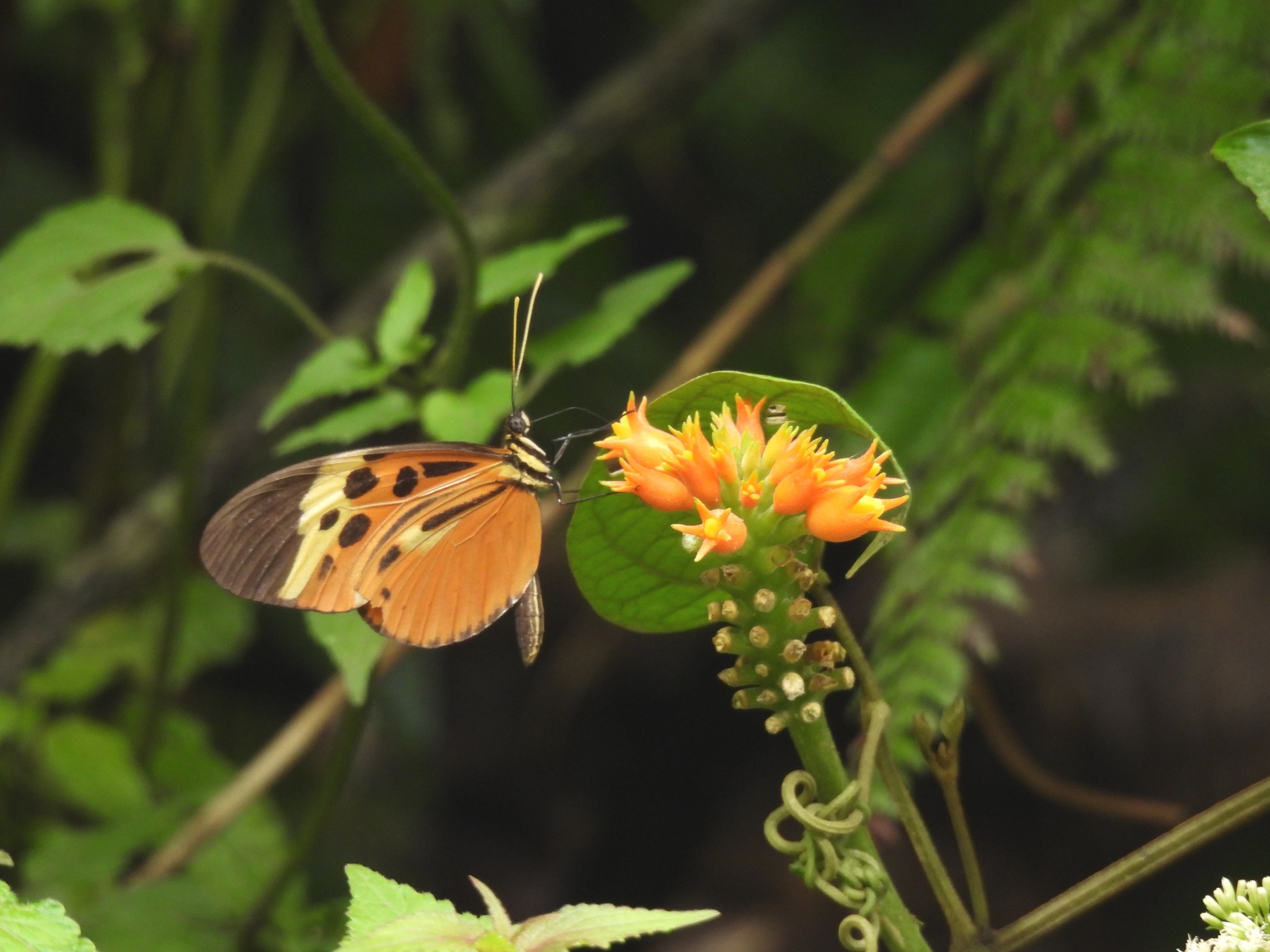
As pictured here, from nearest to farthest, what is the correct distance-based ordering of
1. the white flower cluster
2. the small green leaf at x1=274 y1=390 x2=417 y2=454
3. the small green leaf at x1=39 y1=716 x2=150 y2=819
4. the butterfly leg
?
the white flower cluster → the butterfly leg → the small green leaf at x1=274 y1=390 x2=417 y2=454 → the small green leaf at x1=39 y1=716 x2=150 y2=819

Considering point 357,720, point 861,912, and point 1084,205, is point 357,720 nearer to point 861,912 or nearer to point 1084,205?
point 861,912

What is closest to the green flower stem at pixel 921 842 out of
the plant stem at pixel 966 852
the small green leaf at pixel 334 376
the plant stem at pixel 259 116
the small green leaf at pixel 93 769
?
the plant stem at pixel 966 852

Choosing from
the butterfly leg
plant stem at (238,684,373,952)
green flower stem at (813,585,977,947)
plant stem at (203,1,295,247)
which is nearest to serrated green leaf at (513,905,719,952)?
green flower stem at (813,585,977,947)

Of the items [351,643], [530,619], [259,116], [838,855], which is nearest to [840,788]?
[838,855]

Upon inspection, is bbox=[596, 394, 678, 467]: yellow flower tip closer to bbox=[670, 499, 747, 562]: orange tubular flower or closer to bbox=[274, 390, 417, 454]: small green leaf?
bbox=[670, 499, 747, 562]: orange tubular flower

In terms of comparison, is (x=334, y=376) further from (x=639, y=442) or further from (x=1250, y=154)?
(x=1250, y=154)

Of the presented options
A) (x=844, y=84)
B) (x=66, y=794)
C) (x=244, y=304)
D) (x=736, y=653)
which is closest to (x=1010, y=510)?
(x=736, y=653)

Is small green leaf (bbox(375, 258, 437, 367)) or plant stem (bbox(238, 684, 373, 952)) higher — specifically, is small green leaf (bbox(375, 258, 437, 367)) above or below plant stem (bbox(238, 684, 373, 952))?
above
